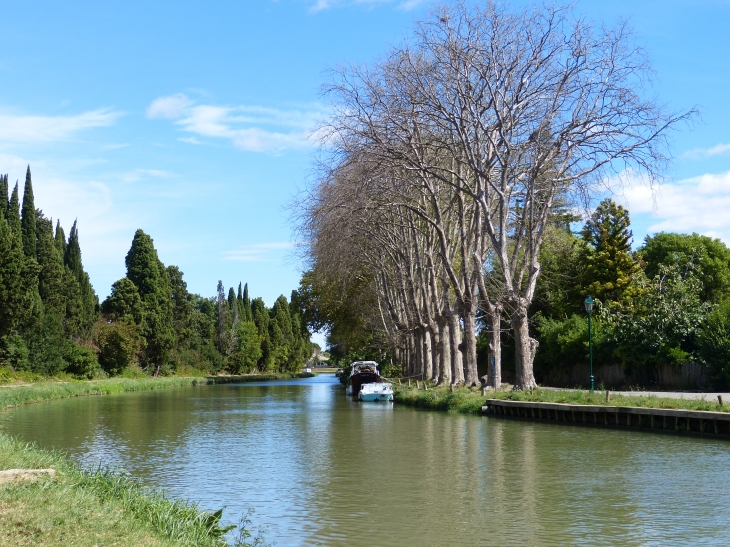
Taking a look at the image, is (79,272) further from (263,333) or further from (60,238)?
(263,333)

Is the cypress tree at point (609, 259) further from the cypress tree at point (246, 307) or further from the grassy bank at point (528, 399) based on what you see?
the cypress tree at point (246, 307)

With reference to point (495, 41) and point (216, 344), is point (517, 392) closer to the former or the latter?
point (495, 41)

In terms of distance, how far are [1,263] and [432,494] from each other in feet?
139

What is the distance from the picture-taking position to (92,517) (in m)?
10.3

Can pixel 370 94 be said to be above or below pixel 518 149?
above

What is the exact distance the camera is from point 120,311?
82.2m

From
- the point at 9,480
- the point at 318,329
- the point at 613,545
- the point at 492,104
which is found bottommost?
the point at 613,545

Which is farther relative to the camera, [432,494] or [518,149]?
[518,149]

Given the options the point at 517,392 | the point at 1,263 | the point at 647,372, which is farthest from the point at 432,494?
the point at 1,263

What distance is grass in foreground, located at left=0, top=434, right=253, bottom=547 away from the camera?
928 cm

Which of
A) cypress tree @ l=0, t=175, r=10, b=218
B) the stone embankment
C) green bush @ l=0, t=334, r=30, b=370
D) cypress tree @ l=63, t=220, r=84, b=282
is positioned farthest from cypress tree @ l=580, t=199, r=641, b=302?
cypress tree @ l=63, t=220, r=84, b=282

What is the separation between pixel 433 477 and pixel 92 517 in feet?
30.3

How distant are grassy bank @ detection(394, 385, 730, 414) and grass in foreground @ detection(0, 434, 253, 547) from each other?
16.9 m

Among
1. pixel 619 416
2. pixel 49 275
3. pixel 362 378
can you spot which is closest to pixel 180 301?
pixel 49 275
